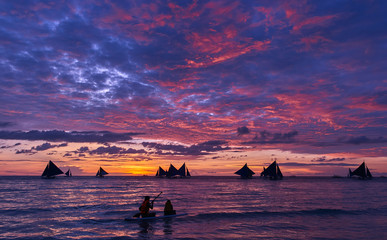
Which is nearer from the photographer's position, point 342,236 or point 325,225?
point 342,236

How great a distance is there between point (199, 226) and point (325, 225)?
13.0m

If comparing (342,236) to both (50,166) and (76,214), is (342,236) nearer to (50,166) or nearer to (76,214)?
(76,214)

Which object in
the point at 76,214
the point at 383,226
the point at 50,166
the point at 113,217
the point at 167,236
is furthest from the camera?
the point at 50,166

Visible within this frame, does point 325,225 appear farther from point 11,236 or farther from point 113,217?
point 11,236

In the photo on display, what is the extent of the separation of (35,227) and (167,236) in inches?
554

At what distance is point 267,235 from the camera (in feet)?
75.2

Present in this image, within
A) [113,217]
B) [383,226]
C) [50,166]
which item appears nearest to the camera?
[383,226]

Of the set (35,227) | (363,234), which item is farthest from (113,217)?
(363,234)

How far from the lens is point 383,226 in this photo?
2645 centimetres

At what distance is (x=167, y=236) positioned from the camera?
2258cm

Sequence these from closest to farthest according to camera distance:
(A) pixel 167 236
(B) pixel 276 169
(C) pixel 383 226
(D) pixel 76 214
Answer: (A) pixel 167 236 → (C) pixel 383 226 → (D) pixel 76 214 → (B) pixel 276 169

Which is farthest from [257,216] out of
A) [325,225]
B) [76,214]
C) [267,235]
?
[76,214]

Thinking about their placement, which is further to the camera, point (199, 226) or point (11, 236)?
point (199, 226)

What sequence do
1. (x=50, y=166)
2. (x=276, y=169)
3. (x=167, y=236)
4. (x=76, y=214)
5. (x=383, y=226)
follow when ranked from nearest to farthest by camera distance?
(x=167, y=236)
(x=383, y=226)
(x=76, y=214)
(x=50, y=166)
(x=276, y=169)
